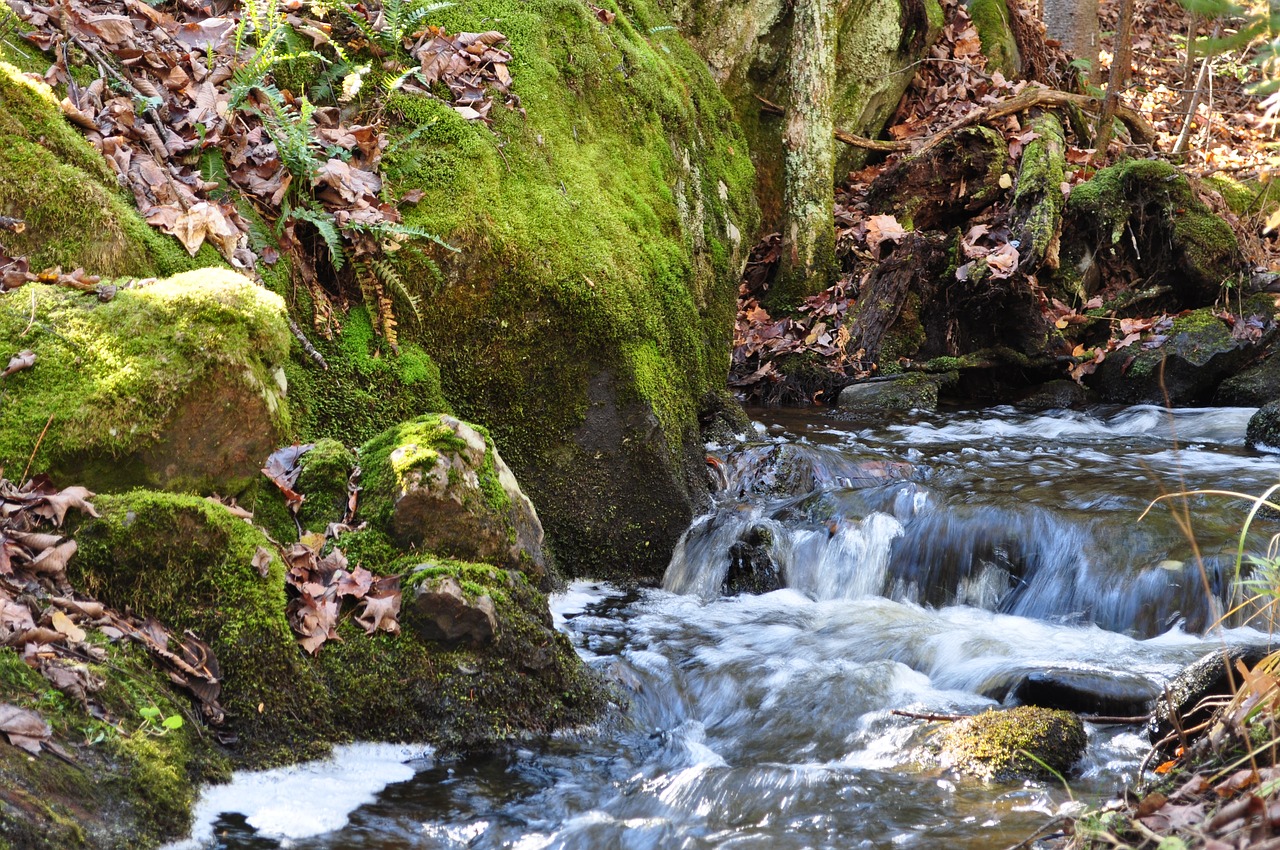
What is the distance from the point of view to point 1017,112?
11234 mm

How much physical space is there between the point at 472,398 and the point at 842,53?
827cm

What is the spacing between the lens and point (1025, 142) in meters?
10.9

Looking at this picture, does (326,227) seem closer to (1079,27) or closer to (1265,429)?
(1265,429)

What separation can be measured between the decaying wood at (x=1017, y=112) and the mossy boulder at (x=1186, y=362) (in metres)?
3.05

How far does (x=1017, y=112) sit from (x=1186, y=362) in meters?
3.77

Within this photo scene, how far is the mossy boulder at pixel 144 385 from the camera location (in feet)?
11.5

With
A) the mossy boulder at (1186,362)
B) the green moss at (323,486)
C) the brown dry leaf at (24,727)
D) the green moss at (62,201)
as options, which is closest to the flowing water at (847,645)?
the brown dry leaf at (24,727)

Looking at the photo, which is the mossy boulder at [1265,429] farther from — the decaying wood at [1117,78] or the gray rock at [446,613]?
the gray rock at [446,613]

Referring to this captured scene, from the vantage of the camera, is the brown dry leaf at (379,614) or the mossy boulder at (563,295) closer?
the brown dry leaf at (379,614)

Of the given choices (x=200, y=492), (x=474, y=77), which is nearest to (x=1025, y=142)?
(x=474, y=77)

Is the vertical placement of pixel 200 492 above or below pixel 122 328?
below

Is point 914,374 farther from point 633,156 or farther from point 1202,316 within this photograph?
point 633,156

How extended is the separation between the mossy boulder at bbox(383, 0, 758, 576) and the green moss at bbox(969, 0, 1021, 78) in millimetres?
7781

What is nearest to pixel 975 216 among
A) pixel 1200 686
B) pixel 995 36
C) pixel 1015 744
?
pixel 995 36
